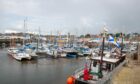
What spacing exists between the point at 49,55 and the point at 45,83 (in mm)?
33054

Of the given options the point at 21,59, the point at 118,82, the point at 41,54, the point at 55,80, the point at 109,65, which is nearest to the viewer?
the point at 118,82

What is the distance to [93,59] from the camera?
62.3 ft

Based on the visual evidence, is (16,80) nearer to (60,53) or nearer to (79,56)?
(60,53)

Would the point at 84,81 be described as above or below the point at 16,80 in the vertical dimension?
above

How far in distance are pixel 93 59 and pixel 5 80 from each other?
13.4 m

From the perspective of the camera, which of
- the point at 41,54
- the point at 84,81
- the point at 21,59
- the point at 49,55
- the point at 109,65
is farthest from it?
the point at 41,54

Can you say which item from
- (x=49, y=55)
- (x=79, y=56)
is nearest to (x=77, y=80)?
(x=49, y=55)

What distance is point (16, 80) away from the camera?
25938 millimetres

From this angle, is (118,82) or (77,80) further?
(77,80)

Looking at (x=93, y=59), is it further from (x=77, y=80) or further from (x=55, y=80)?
(x=55, y=80)

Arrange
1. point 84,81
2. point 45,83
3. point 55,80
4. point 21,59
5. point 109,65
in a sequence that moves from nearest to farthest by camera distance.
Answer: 1. point 84,81
2. point 109,65
3. point 45,83
4. point 55,80
5. point 21,59

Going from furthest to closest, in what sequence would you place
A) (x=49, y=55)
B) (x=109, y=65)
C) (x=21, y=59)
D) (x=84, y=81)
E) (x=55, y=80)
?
(x=49, y=55), (x=21, y=59), (x=55, y=80), (x=109, y=65), (x=84, y=81)

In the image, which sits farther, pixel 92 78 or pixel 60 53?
pixel 60 53

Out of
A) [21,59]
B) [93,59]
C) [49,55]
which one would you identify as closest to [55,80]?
[93,59]
